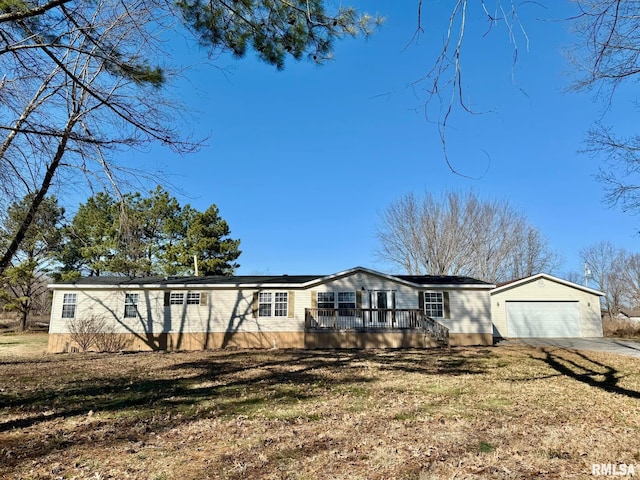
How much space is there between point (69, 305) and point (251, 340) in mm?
8388

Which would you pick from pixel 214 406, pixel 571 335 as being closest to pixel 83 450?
pixel 214 406

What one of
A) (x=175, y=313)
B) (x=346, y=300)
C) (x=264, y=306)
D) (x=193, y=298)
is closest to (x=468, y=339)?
(x=346, y=300)

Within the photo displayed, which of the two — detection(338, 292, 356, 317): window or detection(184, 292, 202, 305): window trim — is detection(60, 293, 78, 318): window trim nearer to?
detection(184, 292, 202, 305): window trim

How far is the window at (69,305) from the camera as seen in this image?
1820cm

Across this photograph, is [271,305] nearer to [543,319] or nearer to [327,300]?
[327,300]

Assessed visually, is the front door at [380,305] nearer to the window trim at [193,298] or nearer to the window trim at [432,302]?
the window trim at [432,302]

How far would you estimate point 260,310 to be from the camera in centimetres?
1823

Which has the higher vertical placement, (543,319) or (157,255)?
(157,255)

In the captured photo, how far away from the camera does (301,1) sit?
14.5ft

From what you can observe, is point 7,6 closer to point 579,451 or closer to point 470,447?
point 470,447

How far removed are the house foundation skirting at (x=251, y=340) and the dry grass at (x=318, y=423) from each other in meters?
6.56

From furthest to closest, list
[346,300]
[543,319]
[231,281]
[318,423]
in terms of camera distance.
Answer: [543,319] < [231,281] < [346,300] < [318,423]

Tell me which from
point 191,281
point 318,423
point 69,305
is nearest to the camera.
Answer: point 318,423

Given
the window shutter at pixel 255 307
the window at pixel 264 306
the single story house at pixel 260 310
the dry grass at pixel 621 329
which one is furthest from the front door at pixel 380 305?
the dry grass at pixel 621 329
